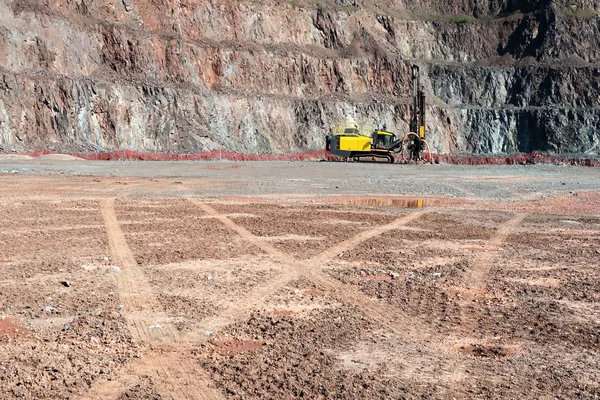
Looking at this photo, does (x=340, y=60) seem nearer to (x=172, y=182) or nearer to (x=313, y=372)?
(x=172, y=182)

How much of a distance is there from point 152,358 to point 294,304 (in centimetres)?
221

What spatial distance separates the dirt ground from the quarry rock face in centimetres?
3923

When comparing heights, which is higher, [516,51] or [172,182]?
[516,51]

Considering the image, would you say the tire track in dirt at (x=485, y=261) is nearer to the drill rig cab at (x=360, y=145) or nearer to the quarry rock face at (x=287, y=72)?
the drill rig cab at (x=360, y=145)

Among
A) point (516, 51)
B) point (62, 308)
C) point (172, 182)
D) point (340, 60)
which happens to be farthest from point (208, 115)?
point (62, 308)

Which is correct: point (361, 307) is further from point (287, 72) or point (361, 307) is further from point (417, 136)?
point (287, 72)

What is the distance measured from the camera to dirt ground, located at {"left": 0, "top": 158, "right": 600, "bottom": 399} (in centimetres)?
505

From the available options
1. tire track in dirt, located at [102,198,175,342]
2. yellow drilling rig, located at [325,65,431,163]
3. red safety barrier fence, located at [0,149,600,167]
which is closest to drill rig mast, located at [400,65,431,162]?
yellow drilling rig, located at [325,65,431,163]

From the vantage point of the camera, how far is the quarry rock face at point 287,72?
53.7 meters

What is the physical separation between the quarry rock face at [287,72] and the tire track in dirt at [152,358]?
42784 mm

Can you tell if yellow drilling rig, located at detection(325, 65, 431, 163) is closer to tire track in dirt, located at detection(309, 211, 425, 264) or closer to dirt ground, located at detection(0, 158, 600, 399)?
tire track in dirt, located at detection(309, 211, 425, 264)

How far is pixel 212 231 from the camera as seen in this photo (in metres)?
12.9

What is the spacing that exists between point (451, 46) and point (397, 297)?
3223 inches

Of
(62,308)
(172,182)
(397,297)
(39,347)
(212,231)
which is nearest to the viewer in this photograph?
(39,347)
